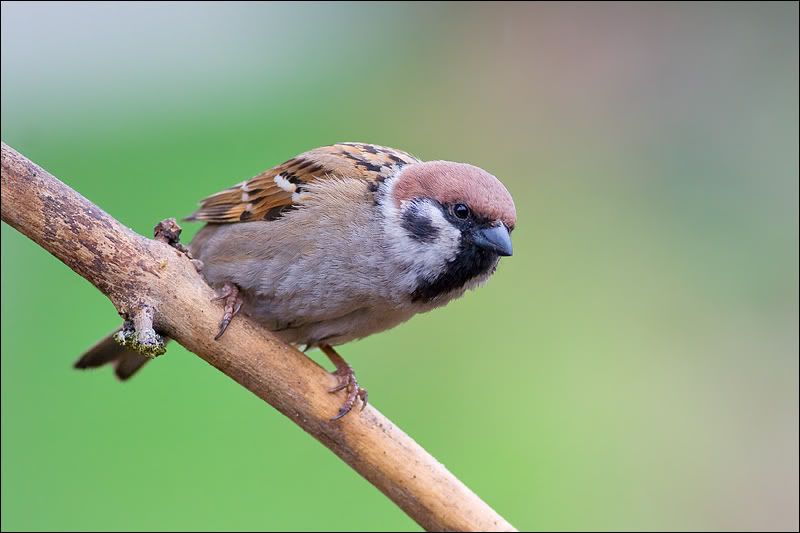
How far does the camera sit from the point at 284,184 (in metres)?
2.65

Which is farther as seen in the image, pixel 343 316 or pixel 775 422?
pixel 775 422

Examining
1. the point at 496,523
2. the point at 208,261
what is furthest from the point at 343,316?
the point at 496,523

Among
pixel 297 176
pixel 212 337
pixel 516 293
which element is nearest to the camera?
pixel 212 337

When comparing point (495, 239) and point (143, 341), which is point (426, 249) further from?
point (143, 341)

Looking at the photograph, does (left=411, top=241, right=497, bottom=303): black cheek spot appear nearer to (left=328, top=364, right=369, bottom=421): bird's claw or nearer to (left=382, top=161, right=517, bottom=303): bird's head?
(left=382, top=161, right=517, bottom=303): bird's head

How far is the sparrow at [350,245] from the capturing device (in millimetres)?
2340

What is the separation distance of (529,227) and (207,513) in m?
2.63

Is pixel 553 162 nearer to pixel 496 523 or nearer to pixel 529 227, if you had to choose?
pixel 529 227

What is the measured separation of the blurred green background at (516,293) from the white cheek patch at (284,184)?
1.22m

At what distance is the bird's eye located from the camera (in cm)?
232

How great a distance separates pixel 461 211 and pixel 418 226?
122 millimetres

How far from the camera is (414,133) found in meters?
5.57

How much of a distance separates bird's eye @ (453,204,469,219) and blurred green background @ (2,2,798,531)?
176cm

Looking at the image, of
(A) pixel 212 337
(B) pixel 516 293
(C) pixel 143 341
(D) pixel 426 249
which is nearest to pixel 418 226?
(D) pixel 426 249
